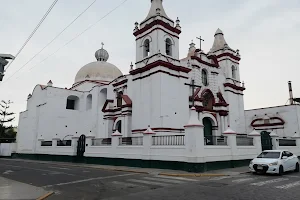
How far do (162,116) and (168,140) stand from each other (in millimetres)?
4147

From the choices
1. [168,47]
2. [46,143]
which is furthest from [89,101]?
[168,47]

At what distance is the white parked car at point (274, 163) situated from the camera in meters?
11.5

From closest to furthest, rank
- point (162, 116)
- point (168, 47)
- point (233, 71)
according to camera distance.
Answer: point (162, 116) < point (168, 47) < point (233, 71)

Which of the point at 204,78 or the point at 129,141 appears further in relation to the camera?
the point at 204,78

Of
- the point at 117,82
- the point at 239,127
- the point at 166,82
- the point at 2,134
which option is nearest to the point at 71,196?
the point at 166,82

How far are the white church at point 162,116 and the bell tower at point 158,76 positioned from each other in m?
0.08

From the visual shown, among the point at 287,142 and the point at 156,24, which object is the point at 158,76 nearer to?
the point at 156,24

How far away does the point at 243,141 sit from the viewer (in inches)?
652

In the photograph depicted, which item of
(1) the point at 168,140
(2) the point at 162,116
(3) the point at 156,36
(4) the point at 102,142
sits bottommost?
(4) the point at 102,142

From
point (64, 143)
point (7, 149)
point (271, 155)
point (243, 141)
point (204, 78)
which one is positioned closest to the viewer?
point (271, 155)

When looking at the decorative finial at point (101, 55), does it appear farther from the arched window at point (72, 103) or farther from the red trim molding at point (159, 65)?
the red trim molding at point (159, 65)

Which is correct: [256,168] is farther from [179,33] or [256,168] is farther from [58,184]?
[179,33]

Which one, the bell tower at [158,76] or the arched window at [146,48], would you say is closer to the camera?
the bell tower at [158,76]

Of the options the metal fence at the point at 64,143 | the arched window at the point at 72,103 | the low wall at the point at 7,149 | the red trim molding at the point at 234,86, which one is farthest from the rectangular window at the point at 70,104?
the red trim molding at the point at 234,86
